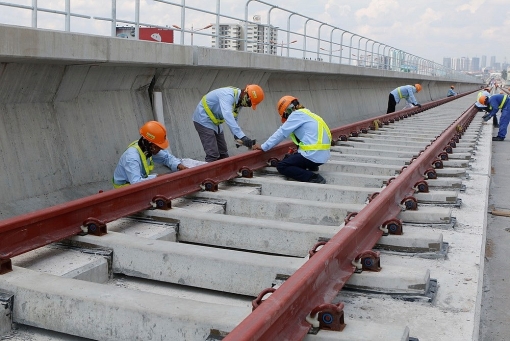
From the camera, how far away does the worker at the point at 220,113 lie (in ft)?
26.9

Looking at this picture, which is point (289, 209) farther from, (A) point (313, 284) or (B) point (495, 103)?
(B) point (495, 103)

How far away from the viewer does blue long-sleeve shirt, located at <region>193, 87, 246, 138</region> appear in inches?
319

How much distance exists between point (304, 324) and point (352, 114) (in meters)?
18.5

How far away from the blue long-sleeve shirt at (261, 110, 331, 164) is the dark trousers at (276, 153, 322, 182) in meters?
0.07

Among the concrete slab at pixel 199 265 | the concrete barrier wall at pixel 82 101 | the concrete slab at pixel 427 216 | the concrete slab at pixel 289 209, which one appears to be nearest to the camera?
the concrete slab at pixel 199 265

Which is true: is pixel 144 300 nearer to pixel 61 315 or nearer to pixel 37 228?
pixel 61 315

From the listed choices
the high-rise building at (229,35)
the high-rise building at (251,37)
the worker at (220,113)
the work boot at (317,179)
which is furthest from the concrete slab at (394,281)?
the high-rise building at (229,35)

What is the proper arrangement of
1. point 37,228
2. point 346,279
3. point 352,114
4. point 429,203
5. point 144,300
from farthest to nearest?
point 352,114
point 429,203
point 37,228
point 346,279
point 144,300

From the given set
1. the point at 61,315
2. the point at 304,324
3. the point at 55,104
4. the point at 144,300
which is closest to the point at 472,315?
the point at 304,324

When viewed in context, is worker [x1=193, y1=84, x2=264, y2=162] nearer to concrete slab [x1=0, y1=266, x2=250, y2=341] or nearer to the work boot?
the work boot

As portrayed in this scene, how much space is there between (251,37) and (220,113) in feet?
16.0

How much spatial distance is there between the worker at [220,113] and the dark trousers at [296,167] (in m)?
0.84

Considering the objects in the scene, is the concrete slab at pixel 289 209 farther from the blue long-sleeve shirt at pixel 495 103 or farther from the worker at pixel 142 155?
the blue long-sleeve shirt at pixel 495 103

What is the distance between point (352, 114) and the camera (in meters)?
20.8
